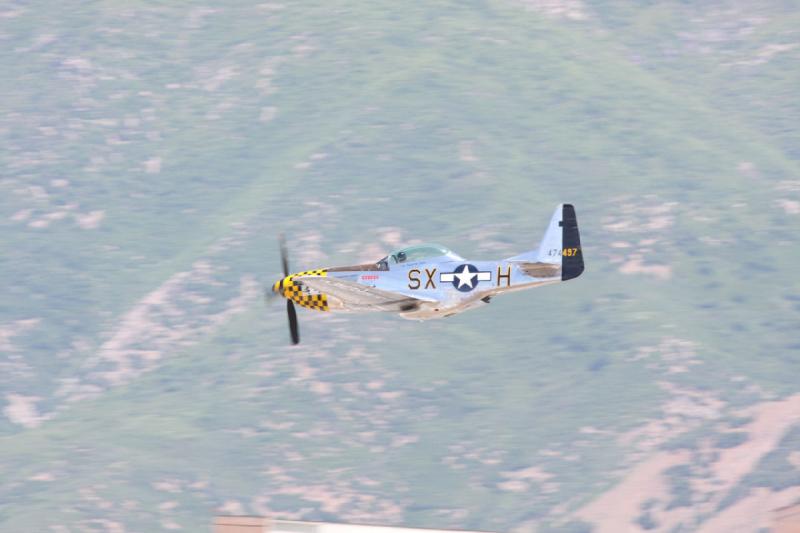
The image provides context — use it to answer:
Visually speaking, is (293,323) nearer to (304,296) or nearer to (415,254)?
(304,296)

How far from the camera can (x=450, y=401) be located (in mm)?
174250

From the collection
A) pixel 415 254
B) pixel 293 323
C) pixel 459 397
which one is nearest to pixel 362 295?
pixel 415 254

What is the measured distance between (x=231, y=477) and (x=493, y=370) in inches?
1255

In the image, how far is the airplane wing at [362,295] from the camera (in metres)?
62.7

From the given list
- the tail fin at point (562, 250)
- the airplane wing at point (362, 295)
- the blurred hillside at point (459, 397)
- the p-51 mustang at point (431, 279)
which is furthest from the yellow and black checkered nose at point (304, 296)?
the blurred hillside at point (459, 397)

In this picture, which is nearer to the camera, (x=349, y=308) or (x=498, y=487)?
(x=349, y=308)

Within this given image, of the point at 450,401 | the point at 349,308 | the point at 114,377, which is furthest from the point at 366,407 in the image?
the point at 349,308

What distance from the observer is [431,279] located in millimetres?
63688

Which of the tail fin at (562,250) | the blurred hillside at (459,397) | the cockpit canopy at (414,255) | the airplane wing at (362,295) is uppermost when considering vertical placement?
the blurred hillside at (459,397)

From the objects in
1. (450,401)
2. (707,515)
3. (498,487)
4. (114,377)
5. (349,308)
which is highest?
(114,377)

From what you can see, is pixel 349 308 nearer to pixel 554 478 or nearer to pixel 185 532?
pixel 185 532

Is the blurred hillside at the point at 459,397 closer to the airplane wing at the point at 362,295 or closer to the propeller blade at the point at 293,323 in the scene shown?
the propeller blade at the point at 293,323

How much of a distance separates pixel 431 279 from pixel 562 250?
5.37m

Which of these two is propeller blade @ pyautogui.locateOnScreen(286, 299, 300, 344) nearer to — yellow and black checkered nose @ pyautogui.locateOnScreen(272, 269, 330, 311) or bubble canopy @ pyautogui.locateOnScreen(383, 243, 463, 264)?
yellow and black checkered nose @ pyautogui.locateOnScreen(272, 269, 330, 311)
